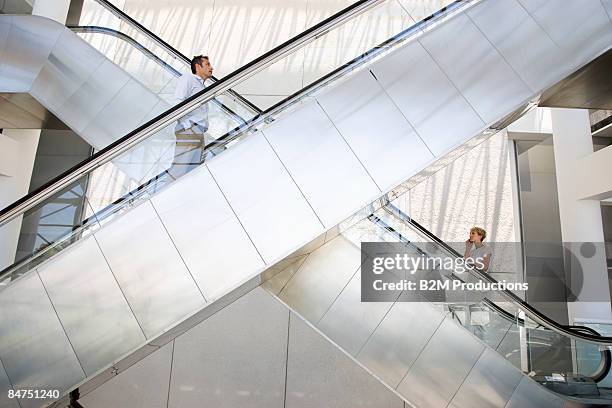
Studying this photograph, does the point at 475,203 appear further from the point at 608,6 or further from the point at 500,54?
the point at 500,54

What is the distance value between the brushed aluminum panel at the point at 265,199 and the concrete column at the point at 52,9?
6.48 meters

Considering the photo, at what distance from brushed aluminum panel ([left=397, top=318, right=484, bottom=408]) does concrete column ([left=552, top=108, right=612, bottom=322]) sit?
5337mm

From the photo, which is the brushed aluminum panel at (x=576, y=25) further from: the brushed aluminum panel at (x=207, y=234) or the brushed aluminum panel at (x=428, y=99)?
the brushed aluminum panel at (x=207, y=234)

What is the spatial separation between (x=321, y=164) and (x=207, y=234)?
1.08 m

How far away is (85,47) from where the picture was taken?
5.95m

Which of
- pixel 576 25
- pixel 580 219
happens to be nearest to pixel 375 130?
pixel 576 25

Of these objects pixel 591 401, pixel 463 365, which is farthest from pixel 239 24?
pixel 591 401

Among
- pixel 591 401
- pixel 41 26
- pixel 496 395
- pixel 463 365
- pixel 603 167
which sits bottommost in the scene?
pixel 591 401

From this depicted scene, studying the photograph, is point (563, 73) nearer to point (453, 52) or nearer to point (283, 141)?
point (453, 52)

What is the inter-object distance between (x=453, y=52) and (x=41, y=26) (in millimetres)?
5103

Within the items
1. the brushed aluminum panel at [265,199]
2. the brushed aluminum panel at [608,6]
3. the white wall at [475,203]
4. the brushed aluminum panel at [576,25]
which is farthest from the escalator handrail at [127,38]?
the white wall at [475,203]

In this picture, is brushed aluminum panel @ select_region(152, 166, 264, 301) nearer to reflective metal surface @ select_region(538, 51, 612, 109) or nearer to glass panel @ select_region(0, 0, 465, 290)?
glass panel @ select_region(0, 0, 465, 290)

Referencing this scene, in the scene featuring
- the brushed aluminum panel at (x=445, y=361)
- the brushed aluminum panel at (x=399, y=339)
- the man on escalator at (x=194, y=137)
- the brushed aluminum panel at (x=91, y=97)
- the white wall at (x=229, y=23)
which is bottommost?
the brushed aluminum panel at (x=445, y=361)

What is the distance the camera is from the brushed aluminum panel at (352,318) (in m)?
4.87
